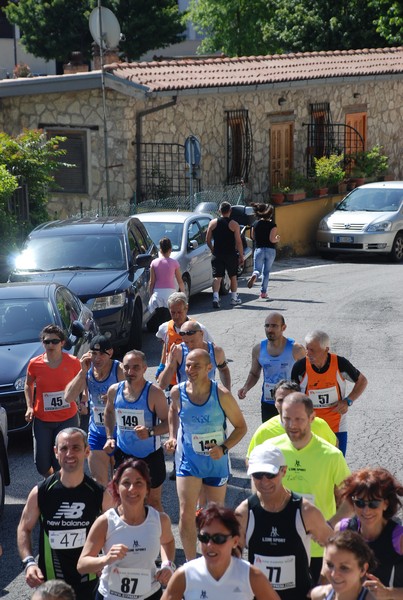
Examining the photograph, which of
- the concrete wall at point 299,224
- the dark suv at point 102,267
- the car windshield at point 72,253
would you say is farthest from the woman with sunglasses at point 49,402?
the concrete wall at point 299,224

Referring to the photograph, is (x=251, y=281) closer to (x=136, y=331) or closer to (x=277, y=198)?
(x=136, y=331)

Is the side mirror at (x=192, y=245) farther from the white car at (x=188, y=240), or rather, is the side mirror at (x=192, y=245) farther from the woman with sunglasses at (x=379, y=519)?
the woman with sunglasses at (x=379, y=519)

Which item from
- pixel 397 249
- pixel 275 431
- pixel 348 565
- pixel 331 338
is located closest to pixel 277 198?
pixel 397 249

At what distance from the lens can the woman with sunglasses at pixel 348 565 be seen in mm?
4898

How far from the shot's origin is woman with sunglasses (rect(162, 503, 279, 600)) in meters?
5.14

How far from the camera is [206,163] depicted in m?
26.4

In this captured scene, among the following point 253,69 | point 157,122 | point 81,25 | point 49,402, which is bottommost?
point 49,402

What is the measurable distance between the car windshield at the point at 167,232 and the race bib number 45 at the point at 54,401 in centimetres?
932

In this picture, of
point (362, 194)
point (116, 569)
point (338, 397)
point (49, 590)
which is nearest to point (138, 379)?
point (338, 397)

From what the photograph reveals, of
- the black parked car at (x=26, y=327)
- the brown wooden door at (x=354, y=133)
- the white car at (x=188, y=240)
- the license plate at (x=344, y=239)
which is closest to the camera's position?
the black parked car at (x=26, y=327)

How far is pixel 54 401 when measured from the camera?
9.29m

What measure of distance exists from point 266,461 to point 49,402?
3.74 meters

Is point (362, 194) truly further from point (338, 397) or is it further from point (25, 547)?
point (25, 547)

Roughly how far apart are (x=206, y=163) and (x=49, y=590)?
21.8 m
